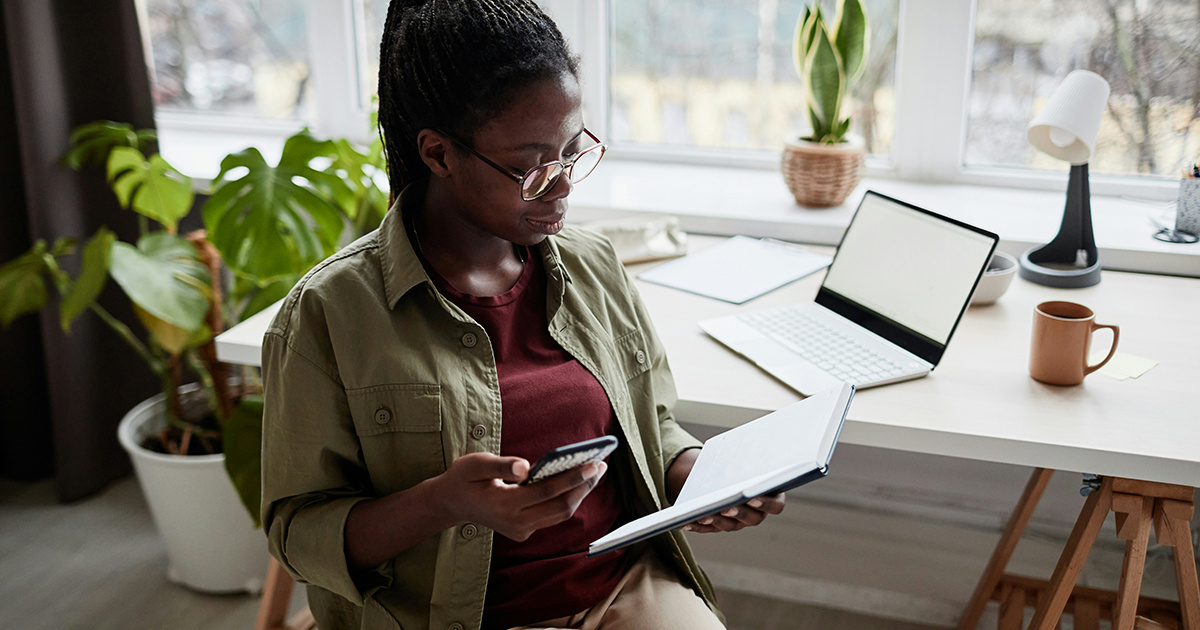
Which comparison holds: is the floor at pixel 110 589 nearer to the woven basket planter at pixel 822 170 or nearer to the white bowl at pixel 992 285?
the white bowl at pixel 992 285

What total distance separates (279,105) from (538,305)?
67.0 inches

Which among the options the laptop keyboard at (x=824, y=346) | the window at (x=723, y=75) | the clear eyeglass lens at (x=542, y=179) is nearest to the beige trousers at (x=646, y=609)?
the laptop keyboard at (x=824, y=346)

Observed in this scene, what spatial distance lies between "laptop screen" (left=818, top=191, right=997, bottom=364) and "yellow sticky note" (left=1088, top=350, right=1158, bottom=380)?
0.68ft

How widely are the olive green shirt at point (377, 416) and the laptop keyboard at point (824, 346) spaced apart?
37cm

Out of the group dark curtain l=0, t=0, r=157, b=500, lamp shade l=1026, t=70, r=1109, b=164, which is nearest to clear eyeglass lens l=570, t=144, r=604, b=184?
lamp shade l=1026, t=70, r=1109, b=164

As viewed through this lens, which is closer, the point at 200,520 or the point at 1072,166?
the point at 1072,166

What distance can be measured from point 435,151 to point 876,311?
73 centimetres

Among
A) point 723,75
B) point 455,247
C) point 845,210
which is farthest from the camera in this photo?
point 723,75

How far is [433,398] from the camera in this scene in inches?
40.9

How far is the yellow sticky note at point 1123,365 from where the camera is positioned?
1.33 metres

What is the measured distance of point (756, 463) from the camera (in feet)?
3.29

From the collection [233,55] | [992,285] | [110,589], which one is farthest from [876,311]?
[233,55]

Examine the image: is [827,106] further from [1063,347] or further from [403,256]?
[403,256]

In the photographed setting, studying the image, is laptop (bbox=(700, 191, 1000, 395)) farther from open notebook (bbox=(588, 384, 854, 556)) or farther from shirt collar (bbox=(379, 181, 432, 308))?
shirt collar (bbox=(379, 181, 432, 308))
